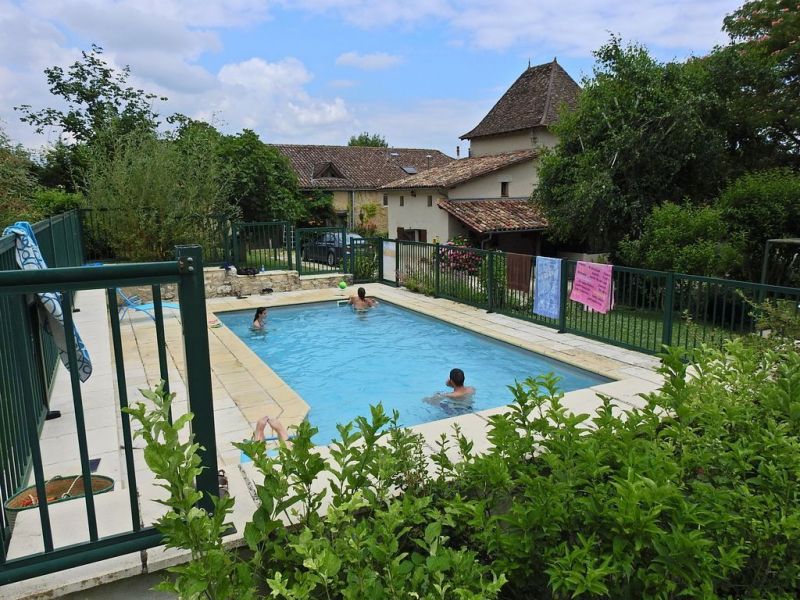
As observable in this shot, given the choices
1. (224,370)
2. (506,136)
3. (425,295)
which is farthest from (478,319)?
(506,136)

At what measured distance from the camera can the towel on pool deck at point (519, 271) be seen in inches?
412

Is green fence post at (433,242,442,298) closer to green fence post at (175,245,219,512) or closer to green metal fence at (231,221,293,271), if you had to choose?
green metal fence at (231,221,293,271)

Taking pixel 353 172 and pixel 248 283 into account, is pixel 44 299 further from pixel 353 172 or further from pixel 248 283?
pixel 353 172

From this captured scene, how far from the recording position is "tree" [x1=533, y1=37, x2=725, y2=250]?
15219 millimetres

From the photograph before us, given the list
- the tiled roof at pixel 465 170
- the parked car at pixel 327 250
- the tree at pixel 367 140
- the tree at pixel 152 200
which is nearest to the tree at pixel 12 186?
the tree at pixel 152 200

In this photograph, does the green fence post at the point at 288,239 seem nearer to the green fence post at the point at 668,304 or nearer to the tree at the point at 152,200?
the tree at the point at 152,200

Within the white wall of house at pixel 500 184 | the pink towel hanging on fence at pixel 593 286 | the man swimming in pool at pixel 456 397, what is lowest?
the man swimming in pool at pixel 456 397

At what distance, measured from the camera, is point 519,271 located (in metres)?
10.7

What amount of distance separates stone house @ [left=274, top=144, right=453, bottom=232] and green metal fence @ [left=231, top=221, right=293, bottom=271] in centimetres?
1766

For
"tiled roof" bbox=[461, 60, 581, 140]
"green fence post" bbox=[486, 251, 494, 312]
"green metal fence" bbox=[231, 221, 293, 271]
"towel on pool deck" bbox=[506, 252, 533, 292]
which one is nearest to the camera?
"towel on pool deck" bbox=[506, 252, 533, 292]

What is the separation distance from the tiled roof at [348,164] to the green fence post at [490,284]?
81.6 feet

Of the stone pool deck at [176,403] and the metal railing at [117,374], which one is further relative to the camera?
the stone pool deck at [176,403]

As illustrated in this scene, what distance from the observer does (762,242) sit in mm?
14273

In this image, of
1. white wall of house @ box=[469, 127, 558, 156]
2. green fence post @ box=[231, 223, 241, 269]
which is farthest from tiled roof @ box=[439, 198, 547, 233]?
green fence post @ box=[231, 223, 241, 269]
